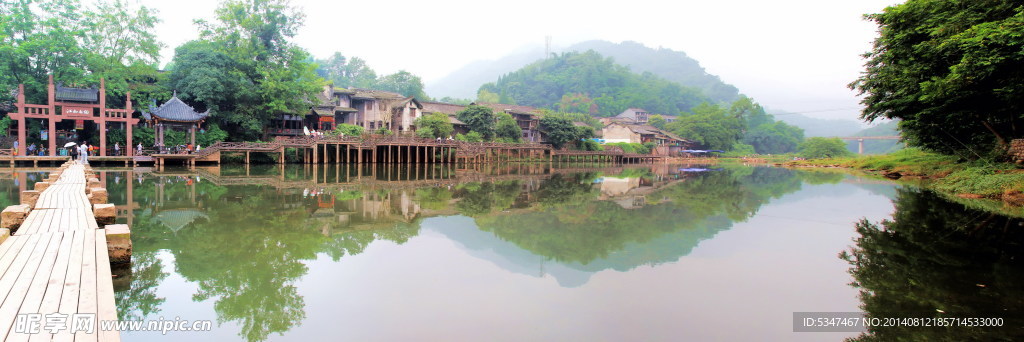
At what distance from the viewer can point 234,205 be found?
40.8 ft

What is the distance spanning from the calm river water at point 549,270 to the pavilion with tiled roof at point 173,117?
18987 mm

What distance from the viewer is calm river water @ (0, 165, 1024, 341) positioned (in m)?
5.00

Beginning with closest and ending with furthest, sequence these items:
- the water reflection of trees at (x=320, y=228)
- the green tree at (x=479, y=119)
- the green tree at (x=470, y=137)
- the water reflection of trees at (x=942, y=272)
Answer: the water reflection of trees at (x=942, y=272)
the water reflection of trees at (x=320, y=228)
the green tree at (x=470, y=137)
the green tree at (x=479, y=119)

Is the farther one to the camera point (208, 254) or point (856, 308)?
point (208, 254)

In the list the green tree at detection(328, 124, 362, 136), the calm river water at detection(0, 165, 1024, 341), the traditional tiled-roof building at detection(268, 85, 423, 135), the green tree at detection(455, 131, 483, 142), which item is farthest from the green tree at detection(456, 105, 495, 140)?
the calm river water at detection(0, 165, 1024, 341)

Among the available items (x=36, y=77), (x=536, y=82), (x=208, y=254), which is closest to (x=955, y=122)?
(x=208, y=254)

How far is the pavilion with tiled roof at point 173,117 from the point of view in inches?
1163

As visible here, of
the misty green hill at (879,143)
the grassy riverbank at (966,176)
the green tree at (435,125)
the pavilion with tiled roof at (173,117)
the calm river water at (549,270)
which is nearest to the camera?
the calm river water at (549,270)

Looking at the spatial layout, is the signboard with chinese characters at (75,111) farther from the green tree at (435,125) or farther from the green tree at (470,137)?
the green tree at (470,137)

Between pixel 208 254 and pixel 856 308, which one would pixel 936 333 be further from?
pixel 208 254

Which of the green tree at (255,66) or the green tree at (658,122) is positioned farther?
the green tree at (658,122)

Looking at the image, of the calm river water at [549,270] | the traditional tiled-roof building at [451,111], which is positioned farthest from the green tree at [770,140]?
the calm river water at [549,270]

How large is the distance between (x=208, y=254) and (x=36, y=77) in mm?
30574

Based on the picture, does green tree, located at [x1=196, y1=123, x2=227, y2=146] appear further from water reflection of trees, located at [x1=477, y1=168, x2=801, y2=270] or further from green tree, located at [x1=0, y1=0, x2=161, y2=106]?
water reflection of trees, located at [x1=477, y1=168, x2=801, y2=270]
